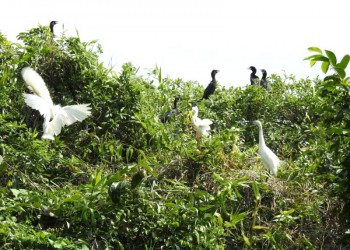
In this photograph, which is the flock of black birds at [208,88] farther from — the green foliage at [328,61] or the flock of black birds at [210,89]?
the green foliage at [328,61]

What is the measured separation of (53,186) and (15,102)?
117 centimetres

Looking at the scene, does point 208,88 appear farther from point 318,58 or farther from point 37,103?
point 318,58

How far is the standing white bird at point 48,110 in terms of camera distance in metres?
6.84

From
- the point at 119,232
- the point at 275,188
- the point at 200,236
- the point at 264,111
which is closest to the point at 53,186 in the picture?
the point at 119,232

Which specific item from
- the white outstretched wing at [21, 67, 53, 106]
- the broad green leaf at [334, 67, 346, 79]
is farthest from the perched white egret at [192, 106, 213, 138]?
the broad green leaf at [334, 67, 346, 79]

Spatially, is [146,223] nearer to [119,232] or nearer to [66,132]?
[119,232]

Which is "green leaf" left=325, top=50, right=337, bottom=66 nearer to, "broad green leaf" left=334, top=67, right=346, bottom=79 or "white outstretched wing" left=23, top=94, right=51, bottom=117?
"broad green leaf" left=334, top=67, right=346, bottom=79

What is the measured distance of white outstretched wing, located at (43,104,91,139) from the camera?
6906 millimetres

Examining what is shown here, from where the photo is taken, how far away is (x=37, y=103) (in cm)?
683

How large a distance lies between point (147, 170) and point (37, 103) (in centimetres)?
115

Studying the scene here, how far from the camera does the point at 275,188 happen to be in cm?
710

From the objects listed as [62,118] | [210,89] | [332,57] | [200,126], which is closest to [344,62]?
[332,57]

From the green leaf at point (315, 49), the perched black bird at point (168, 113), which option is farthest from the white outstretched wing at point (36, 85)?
the green leaf at point (315, 49)

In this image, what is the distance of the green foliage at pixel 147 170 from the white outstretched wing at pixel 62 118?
148 mm
